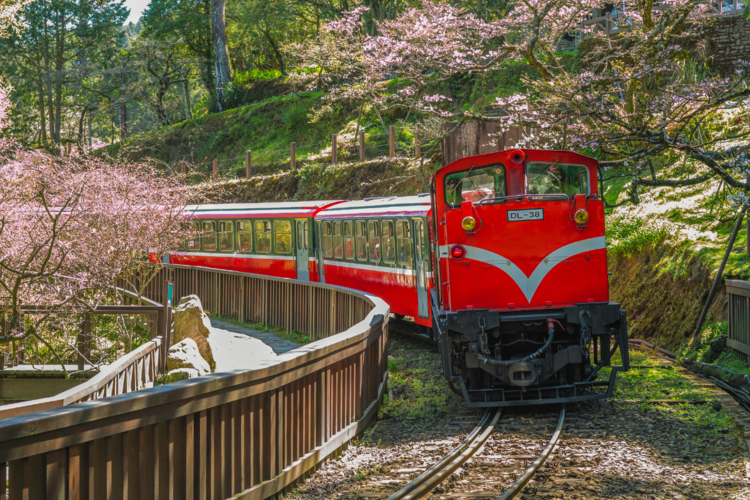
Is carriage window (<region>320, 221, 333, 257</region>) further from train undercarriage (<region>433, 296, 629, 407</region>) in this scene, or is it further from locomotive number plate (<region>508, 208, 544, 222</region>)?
locomotive number plate (<region>508, 208, 544, 222</region>)

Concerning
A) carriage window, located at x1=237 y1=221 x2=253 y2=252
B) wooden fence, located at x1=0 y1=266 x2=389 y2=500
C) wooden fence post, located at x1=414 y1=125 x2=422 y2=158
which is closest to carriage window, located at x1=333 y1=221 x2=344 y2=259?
carriage window, located at x1=237 y1=221 x2=253 y2=252

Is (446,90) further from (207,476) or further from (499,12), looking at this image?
(207,476)

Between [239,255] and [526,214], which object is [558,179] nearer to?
[526,214]

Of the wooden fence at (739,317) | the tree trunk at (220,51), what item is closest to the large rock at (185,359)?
the wooden fence at (739,317)

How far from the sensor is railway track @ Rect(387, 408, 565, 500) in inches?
218

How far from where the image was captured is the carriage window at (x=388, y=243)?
1494cm

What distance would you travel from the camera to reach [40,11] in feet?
146

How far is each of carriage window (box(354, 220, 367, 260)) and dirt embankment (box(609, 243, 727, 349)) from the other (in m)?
5.52

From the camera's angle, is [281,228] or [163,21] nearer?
[281,228]

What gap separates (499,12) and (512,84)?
6514mm

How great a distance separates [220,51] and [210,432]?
42855 mm

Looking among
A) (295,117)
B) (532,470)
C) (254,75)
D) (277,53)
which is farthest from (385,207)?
(254,75)

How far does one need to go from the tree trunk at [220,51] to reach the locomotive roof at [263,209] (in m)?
22.0

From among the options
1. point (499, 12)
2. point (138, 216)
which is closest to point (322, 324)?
point (138, 216)
